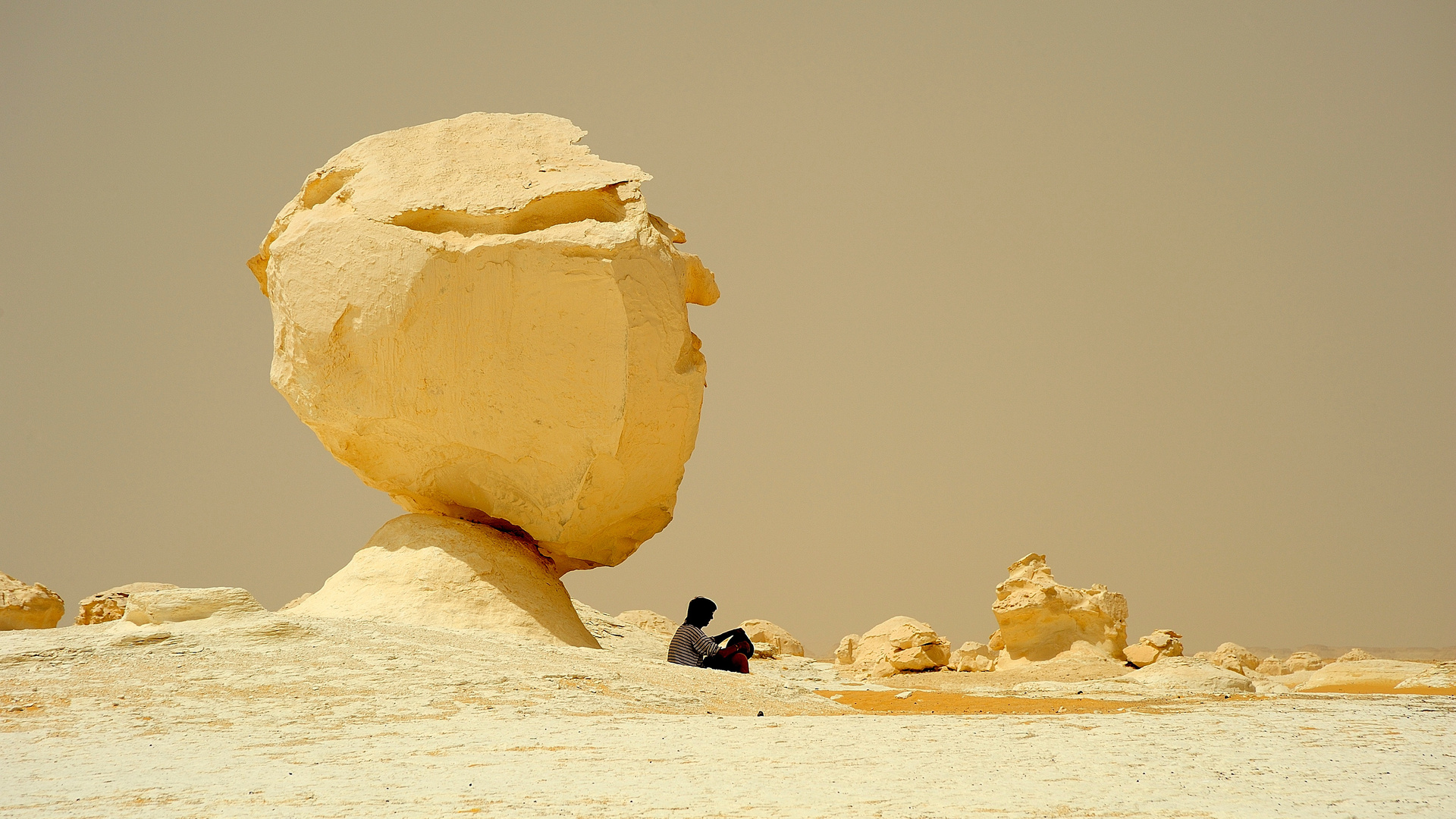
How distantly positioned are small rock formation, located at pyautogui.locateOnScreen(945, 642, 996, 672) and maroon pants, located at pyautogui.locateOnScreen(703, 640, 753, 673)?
13.6ft

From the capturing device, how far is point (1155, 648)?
10.8 m

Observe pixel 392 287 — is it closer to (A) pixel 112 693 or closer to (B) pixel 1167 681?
(A) pixel 112 693

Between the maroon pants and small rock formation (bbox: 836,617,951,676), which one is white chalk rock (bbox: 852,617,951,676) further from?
the maroon pants

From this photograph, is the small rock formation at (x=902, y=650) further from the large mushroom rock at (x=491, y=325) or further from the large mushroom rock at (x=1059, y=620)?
the large mushroom rock at (x=491, y=325)

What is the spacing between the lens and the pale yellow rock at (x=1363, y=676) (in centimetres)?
929

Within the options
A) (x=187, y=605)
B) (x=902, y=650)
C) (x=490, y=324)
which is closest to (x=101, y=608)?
(x=187, y=605)

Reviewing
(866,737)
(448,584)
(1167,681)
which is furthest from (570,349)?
(1167,681)

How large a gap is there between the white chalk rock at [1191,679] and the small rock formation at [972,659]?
8.51ft

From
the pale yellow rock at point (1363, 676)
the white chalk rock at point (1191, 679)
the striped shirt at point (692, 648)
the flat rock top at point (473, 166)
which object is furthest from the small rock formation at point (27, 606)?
the pale yellow rock at point (1363, 676)

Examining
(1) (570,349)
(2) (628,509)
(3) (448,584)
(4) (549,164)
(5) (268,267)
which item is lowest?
(3) (448,584)

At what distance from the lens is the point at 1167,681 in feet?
Result: 27.0

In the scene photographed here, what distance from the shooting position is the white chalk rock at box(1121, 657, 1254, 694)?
26.5 feet

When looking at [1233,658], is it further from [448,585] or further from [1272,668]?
[448,585]

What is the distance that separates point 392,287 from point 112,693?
3523 mm
